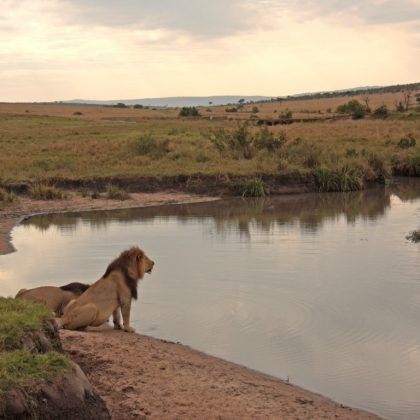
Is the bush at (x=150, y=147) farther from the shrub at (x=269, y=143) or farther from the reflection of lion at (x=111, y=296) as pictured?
the reflection of lion at (x=111, y=296)

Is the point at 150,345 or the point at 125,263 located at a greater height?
the point at 125,263

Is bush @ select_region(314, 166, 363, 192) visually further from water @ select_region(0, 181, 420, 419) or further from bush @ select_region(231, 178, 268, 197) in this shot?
water @ select_region(0, 181, 420, 419)

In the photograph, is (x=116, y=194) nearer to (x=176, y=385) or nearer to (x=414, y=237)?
(x=414, y=237)

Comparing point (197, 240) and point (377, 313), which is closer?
point (377, 313)

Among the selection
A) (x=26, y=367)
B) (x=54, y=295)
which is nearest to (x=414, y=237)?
(x=54, y=295)

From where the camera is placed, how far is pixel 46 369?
550 cm

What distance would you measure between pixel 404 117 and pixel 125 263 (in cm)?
5963

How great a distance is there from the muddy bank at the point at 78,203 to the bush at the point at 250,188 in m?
1.19

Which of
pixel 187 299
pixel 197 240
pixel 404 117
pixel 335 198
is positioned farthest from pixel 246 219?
pixel 404 117

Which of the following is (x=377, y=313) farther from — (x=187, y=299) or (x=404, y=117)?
(x=404, y=117)

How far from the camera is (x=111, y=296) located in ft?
30.7

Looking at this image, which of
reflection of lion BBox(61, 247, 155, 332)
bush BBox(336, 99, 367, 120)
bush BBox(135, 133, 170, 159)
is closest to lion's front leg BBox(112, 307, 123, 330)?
reflection of lion BBox(61, 247, 155, 332)

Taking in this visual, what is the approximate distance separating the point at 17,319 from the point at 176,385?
1645 millimetres

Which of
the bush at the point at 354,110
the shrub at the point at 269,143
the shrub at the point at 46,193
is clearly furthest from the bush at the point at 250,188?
the bush at the point at 354,110
